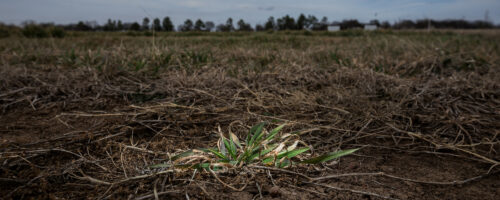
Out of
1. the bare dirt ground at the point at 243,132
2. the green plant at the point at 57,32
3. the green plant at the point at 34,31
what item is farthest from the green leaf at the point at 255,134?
the green plant at the point at 57,32

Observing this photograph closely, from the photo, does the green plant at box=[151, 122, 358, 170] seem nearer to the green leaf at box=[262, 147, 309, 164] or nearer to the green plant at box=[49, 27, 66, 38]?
the green leaf at box=[262, 147, 309, 164]

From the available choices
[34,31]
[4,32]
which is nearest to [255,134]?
[34,31]

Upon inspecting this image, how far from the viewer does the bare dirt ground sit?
91 centimetres

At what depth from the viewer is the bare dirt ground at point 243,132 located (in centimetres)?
91

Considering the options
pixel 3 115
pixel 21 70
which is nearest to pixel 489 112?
pixel 3 115

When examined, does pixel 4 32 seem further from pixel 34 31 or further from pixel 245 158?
pixel 245 158

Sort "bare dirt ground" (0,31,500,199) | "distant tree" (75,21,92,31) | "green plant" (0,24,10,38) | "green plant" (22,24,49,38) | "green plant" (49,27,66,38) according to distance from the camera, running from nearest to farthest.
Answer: "bare dirt ground" (0,31,500,199) < "green plant" (0,24,10,38) < "green plant" (22,24,49,38) < "green plant" (49,27,66,38) < "distant tree" (75,21,92,31)

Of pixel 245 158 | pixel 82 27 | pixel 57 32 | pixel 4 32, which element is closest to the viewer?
pixel 245 158

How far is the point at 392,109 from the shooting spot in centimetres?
162

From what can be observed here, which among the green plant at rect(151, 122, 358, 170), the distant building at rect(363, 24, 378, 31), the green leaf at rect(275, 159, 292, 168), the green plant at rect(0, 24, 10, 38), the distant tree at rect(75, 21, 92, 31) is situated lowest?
the green leaf at rect(275, 159, 292, 168)

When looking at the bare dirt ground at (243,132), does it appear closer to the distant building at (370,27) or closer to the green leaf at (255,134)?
the green leaf at (255,134)

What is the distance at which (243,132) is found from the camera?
1.37 meters

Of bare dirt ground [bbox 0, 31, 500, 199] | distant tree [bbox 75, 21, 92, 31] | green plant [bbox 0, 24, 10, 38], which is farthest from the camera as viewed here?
distant tree [bbox 75, 21, 92, 31]

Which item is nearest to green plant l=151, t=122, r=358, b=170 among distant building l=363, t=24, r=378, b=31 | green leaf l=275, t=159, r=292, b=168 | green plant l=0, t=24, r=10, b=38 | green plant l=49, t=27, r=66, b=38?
green leaf l=275, t=159, r=292, b=168
